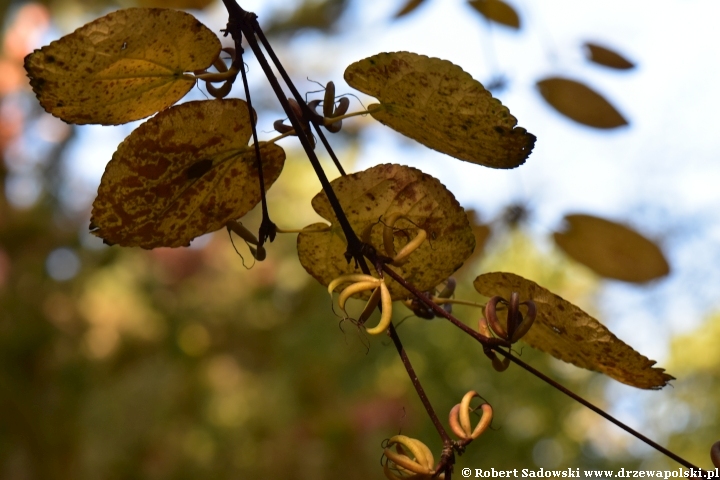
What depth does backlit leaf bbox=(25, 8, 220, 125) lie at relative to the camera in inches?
10.4

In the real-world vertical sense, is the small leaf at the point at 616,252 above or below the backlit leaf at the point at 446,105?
below

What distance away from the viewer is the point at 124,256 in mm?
2377

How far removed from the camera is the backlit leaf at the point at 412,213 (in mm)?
316

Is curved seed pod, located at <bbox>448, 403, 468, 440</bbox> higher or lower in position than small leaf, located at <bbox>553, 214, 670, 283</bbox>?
→ higher

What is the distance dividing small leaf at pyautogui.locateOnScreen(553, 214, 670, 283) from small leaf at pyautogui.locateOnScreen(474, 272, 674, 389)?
0.20 meters

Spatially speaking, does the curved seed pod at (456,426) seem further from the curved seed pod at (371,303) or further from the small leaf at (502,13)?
the small leaf at (502,13)

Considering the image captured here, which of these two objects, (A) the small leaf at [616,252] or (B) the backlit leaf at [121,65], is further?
(A) the small leaf at [616,252]

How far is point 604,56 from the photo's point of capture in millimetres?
533

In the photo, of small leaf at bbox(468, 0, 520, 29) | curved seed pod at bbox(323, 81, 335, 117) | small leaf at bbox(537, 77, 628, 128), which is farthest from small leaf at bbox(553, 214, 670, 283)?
curved seed pod at bbox(323, 81, 335, 117)

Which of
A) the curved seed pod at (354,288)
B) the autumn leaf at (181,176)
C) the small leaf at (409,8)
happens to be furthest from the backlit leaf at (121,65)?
the small leaf at (409,8)

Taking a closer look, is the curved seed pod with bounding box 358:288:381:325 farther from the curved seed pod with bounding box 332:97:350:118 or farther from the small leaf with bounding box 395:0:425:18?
the small leaf with bounding box 395:0:425:18

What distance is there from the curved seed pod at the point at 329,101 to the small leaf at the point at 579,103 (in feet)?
0.84

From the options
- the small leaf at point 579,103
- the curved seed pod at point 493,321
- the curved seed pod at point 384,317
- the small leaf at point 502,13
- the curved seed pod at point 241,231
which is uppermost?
the curved seed pod at point 384,317

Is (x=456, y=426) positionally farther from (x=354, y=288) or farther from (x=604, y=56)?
(x=604, y=56)
